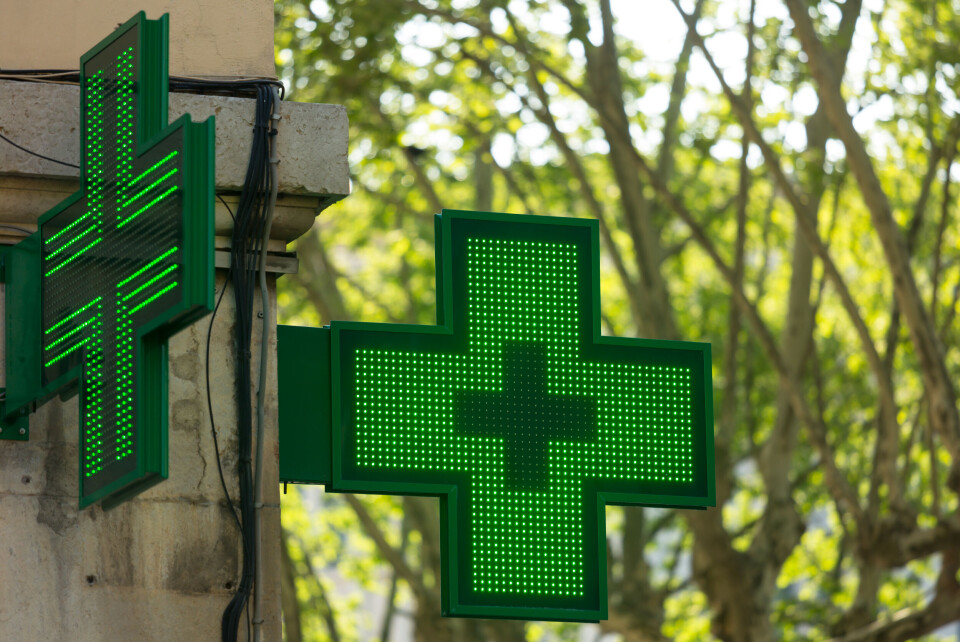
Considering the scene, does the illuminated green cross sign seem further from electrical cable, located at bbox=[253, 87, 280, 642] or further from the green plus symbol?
the green plus symbol

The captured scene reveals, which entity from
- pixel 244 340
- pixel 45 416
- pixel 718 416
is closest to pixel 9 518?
pixel 45 416

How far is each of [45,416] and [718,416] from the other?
33.5 feet

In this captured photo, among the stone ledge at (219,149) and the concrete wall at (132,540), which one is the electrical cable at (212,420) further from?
the stone ledge at (219,149)

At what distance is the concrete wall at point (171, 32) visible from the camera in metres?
5.50

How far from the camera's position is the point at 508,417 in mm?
5371

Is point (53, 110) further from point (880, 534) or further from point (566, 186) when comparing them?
point (566, 186)

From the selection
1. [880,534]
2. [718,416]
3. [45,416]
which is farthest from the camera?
[718,416]

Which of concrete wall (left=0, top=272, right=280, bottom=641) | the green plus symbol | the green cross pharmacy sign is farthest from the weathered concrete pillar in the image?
the green plus symbol

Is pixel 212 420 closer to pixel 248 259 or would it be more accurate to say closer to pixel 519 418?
pixel 248 259

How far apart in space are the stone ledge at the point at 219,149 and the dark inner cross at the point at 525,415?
83cm

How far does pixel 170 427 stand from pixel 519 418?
1143mm

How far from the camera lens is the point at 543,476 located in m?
5.34

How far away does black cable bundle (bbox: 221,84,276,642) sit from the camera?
521 cm

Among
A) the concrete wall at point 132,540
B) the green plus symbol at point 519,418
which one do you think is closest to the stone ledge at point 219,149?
the green plus symbol at point 519,418
